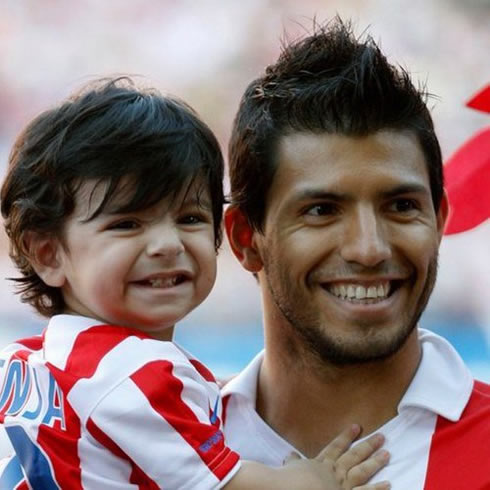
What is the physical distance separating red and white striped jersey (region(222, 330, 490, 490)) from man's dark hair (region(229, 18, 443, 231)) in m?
0.31

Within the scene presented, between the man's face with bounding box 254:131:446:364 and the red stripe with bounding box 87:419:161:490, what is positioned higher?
the man's face with bounding box 254:131:446:364

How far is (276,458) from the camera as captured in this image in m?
1.91

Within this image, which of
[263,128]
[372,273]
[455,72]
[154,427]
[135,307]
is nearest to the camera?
[154,427]

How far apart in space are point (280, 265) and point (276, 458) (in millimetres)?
332

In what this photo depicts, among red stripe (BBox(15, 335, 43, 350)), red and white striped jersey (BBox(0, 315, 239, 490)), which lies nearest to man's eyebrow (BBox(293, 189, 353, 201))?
red and white striped jersey (BBox(0, 315, 239, 490))

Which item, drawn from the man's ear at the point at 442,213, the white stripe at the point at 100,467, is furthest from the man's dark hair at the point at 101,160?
the man's ear at the point at 442,213

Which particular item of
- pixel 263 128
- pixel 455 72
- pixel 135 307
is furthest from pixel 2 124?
pixel 135 307

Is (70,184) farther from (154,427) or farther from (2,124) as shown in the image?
(2,124)

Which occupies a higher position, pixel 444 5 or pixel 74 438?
pixel 444 5

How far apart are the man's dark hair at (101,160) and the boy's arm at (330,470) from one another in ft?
1.38

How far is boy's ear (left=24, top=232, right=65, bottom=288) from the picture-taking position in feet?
5.89

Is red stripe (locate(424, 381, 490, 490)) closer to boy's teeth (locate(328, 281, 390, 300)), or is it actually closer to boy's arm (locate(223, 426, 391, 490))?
boy's arm (locate(223, 426, 391, 490))

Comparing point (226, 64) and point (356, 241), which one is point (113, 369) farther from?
point (226, 64)

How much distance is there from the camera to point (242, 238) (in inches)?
83.3
